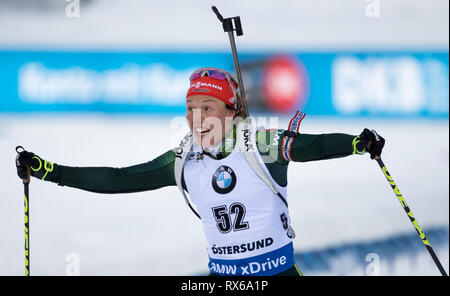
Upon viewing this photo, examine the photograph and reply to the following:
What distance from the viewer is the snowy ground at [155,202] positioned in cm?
559

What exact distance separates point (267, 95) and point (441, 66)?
2586mm

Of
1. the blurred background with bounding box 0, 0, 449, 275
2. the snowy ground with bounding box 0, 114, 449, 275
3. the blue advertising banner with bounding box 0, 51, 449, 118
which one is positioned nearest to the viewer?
the snowy ground with bounding box 0, 114, 449, 275

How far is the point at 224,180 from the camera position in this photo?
319 cm

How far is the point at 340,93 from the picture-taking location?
8633 millimetres

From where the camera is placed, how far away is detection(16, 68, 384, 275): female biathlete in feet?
10.3

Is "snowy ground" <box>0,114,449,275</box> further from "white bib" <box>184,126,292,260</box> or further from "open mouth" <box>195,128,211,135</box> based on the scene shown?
"open mouth" <box>195,128,211,135</box>

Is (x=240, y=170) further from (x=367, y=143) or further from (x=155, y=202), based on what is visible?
(x=155, y=202)

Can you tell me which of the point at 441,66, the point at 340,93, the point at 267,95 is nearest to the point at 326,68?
the point at 340,93

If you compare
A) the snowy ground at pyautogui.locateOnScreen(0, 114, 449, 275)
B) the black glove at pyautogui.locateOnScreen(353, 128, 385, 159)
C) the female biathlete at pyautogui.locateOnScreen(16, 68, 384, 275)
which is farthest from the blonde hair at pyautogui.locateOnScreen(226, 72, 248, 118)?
the snowy ground at pyautogui.locateOnScreen(0, 114, 449, 275)

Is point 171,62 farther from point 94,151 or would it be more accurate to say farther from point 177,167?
point 177,167

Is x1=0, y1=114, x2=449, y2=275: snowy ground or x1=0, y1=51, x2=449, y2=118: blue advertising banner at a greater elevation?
x1=0, y1=51, x2=449, y2=118: blue advertising banner

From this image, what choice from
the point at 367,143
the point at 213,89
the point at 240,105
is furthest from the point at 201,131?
the point at 367,143

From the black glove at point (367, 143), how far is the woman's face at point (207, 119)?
0.67m

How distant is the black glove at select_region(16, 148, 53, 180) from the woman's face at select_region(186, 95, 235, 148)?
85cm
